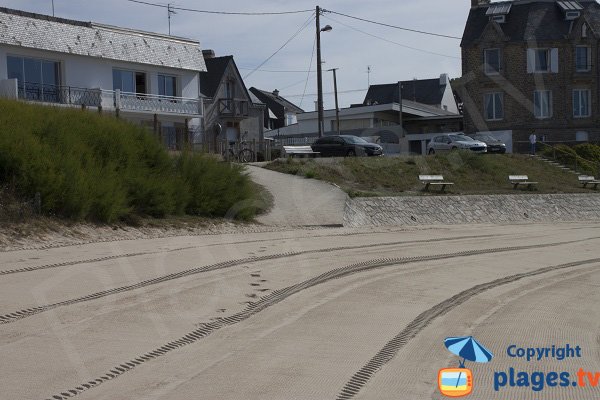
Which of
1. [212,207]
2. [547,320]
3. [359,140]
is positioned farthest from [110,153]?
[359,140]

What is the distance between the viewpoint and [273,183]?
1275 inches

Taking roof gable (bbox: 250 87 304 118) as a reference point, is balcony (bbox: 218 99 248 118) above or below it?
below

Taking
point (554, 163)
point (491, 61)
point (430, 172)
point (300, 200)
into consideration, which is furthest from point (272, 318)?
point (491, 61)

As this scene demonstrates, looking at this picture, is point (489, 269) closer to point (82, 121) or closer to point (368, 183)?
point (82, 121)

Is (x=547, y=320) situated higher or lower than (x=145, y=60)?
lower

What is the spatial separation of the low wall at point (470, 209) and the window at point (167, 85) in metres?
18.0

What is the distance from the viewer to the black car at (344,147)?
45.6 meters

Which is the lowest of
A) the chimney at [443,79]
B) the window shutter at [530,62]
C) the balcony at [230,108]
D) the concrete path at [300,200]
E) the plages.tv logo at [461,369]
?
the plages.tv logo at [461,369]

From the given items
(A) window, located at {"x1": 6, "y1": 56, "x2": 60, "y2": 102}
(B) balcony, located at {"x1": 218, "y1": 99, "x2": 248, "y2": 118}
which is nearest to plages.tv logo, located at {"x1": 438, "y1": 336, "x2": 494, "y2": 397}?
(A) window, located at {"x1": 6, "y1": 56, "x2": 60, "y2": 102}

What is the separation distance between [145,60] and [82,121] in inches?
804

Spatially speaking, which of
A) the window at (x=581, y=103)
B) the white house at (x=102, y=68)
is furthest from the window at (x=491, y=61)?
the white house at (x=102, y=68)

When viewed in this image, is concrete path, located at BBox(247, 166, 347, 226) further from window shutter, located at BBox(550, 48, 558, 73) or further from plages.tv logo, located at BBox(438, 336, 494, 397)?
window shutter, located at BBox(550, 48, 558, 73)

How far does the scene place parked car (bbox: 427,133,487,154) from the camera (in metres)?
50.0

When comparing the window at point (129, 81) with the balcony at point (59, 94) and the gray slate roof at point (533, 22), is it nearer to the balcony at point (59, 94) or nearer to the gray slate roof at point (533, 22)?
the balcony at point (59, 94)
